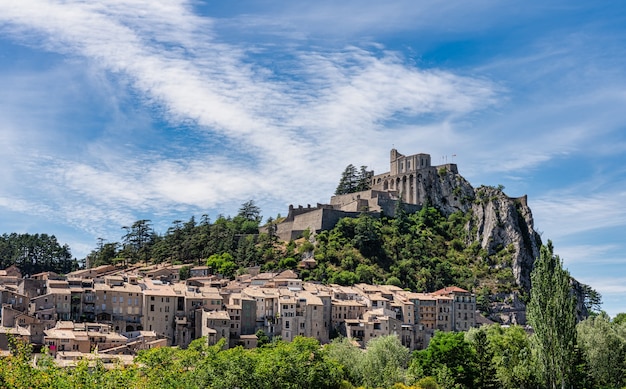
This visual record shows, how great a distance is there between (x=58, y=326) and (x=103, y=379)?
4129 cm

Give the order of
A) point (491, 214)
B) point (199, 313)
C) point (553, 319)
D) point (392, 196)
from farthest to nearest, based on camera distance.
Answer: point (392, 196) < point (491, 214) < point (199, 313) < point (553, 319)

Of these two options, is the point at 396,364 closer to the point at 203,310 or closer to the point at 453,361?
the point at 453,361

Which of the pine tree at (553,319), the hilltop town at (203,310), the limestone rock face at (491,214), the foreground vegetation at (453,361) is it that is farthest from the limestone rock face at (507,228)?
the pine tree at (553,319)

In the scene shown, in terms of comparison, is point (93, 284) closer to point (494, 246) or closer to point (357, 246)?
point (357, 246)

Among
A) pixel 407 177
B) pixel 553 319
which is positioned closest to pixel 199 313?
pixel 553 319

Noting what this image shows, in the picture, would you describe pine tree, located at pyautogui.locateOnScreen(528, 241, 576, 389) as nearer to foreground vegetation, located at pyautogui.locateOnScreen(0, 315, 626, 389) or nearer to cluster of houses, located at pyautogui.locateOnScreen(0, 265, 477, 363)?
foreground vegetation, located at pyautogui.locateOnScreen(0, 315, 626, 389)

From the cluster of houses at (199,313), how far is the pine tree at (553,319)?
33513 mm

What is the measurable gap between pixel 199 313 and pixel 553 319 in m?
39.9

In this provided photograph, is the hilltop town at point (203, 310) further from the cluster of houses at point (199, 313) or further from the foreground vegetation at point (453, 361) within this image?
the foreground vegetation at point (453, 361)

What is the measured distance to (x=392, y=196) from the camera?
14350 centimetres

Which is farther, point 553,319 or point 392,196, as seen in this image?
point 392,196

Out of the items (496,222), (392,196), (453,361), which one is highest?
(392,196)

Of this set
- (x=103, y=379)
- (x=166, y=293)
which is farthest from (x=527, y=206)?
(x=103, y=379)

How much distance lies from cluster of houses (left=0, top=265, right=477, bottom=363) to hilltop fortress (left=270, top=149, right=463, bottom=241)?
3147 centimetres
